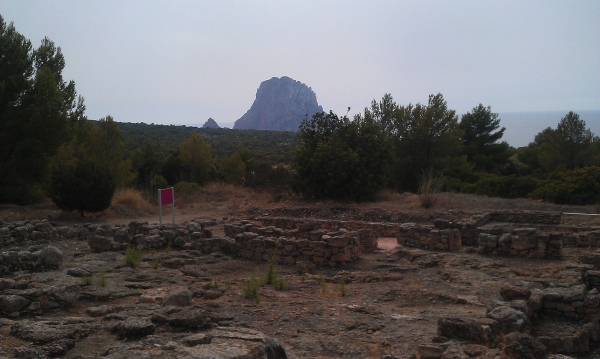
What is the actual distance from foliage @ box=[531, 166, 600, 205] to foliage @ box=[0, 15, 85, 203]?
21608mm

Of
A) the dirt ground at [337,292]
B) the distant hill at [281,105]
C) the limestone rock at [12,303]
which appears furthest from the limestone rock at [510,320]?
the distant hill at [281,105]

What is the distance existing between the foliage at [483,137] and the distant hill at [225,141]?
51.2 feet

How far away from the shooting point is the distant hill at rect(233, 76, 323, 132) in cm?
11081

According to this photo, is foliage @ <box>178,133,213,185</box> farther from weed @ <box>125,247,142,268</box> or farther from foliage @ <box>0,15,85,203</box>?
weed @ <box>125,247,142,268</box>

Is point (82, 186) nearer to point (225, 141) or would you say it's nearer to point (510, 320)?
point (510, 320)

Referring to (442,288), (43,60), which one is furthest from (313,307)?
(43,60)

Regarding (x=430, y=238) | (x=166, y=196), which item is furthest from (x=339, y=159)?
(x=430, y=238)

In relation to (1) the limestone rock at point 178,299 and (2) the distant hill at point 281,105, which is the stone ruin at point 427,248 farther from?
(2) the distant hill at point 281,105

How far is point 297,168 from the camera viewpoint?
2209 cm

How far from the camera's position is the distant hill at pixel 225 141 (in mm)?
47909

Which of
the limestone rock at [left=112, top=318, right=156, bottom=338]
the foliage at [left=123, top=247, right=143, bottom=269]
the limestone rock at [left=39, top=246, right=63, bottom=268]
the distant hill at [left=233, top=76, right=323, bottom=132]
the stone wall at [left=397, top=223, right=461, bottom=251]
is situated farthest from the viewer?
the distant hill at [left=233, top=76, right=323, bottom=132]

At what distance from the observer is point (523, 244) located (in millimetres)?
11023

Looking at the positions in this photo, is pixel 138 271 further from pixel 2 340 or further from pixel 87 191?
pixel 87 191

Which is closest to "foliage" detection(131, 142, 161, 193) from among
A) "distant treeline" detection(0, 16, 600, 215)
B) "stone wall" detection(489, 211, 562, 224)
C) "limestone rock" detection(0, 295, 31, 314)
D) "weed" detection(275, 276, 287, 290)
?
"distant treeline" detection(0, 16, 600, 215)
